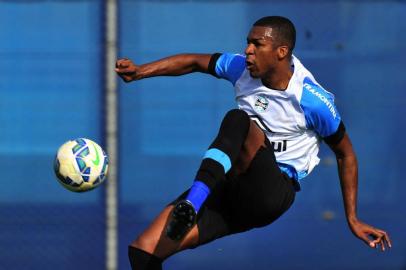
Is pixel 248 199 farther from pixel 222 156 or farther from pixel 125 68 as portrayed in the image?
pixel 125 68

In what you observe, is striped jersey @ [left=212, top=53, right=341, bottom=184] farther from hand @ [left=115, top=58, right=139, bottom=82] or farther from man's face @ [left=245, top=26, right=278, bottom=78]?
hand @ [left=115, top=58, right=139, bottom=82]

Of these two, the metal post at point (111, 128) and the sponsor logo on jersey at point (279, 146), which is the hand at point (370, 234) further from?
the metal post at point (111, 128)

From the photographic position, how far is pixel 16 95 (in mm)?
6125

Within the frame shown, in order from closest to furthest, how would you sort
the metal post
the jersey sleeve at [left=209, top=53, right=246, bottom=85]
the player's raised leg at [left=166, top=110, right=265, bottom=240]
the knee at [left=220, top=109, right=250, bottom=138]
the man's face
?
the player's raised leg at [left=166, top=110, right=265, bottom=240] → the knee at [left=220, top=109, right=250, bottom=138] → the man's face → the jersey sleeve at [left=209, top=53, right=246, bottom=85] → the metal post

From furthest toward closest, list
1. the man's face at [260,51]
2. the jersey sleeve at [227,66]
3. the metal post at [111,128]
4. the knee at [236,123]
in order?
the metal post at [111,128], the jersey sleeve at [227,66], the man's face at [260,51], the knee at [236,123]

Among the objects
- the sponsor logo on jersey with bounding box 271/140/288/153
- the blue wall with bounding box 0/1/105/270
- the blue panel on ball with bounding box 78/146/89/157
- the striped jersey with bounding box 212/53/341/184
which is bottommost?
the blue wall with bounding box 0/1/105/270

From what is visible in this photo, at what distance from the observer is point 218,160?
13.3ft

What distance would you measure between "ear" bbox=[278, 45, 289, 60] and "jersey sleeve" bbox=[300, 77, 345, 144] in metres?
0.18

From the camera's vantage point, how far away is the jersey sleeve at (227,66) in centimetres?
465

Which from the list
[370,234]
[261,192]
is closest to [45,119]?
[261,192]

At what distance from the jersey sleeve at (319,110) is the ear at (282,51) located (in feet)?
0.58

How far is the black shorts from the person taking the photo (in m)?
4.25

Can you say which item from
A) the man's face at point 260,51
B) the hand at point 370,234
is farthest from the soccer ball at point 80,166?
the hand at point 370,234

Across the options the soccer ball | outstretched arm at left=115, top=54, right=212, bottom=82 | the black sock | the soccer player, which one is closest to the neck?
the soccer player
